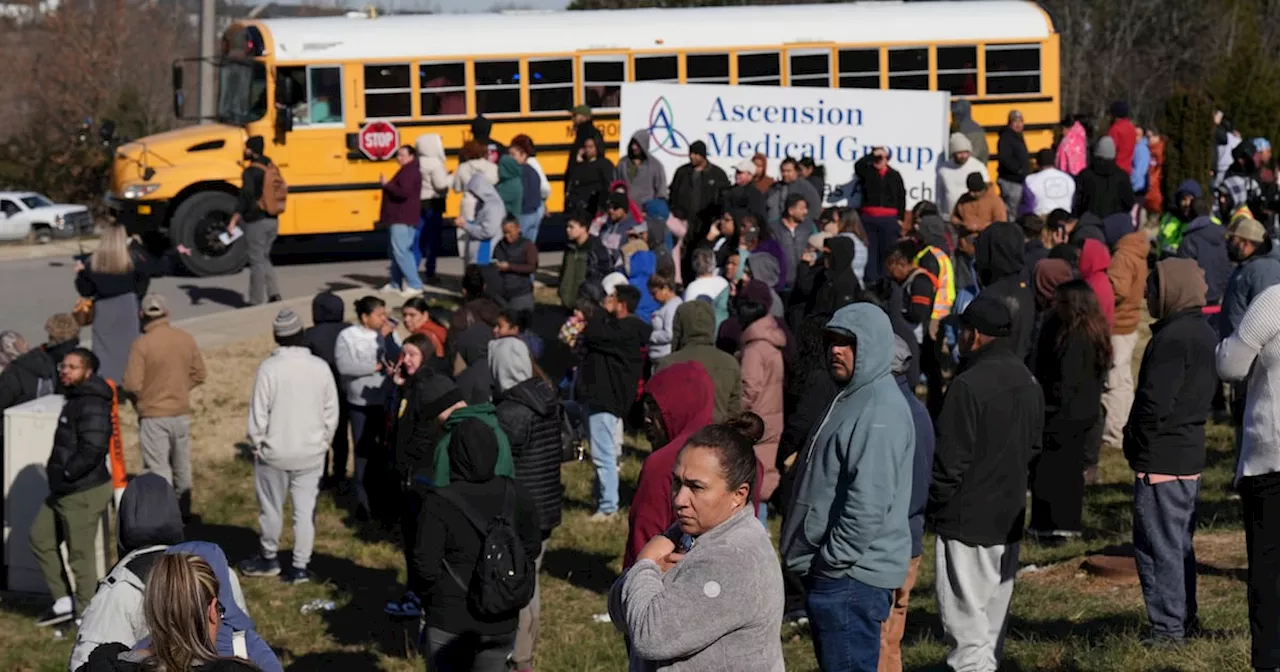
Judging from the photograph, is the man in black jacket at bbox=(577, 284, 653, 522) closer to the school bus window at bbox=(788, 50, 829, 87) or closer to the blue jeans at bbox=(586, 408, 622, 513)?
the blue jeans at bbox=(586, 408, 622, 513)

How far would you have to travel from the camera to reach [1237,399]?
334 inches

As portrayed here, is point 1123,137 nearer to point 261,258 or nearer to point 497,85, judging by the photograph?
point 497,85

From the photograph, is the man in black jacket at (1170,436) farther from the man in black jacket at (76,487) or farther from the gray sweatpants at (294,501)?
the man in black jacket at (76,487)

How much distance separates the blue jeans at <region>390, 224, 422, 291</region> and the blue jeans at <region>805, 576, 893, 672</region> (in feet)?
37.5

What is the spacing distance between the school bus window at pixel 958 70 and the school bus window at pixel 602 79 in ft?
12.9

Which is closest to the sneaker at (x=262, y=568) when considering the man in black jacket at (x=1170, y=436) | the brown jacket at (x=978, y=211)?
the man in black jacket at (x=1170, y=436)

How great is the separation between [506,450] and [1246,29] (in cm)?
2514

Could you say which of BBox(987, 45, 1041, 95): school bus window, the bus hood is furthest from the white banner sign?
the bus hood

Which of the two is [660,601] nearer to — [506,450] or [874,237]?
[506,450]

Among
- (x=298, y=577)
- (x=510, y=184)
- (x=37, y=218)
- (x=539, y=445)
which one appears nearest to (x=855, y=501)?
(x=539, y=445)

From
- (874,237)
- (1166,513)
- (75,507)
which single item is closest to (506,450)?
(1166,513)

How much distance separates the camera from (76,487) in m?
9.64

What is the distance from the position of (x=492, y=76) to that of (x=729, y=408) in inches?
450

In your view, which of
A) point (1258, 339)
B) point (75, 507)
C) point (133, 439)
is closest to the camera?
point (1258, 339)
